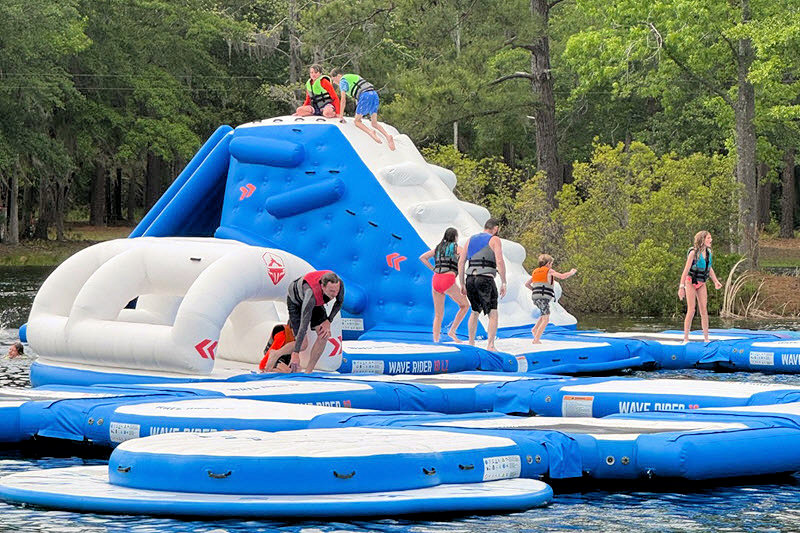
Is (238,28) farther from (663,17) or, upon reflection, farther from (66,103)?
(663,17)

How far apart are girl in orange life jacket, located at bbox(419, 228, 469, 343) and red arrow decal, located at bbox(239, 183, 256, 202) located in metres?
3.38

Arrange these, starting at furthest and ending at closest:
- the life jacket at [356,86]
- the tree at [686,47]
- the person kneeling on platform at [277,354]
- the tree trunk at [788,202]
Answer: the tree trunk at [788,202] → the tree at [686,47] → the life jacket at [356,86] → the person kneeling on platform at [277,354]

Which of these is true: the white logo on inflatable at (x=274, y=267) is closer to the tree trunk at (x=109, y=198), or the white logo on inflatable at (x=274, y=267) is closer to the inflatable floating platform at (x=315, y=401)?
the inflatable floating platform at (x=315, y=401)

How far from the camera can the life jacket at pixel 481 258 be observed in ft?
54.0

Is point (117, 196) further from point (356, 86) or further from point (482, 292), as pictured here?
point (482, 292)

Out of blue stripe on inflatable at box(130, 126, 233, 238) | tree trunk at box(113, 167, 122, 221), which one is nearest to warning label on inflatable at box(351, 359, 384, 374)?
blue stripe on inflatable at box(130, 126, 233, 238)

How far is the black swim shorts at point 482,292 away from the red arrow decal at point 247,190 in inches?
172

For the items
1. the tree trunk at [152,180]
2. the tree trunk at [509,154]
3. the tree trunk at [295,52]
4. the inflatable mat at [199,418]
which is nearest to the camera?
the inflatable mat at [199,418]

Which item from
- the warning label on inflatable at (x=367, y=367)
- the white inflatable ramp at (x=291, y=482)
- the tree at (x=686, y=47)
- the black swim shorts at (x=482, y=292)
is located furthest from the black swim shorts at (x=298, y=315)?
the tree at (x=686, y=47)

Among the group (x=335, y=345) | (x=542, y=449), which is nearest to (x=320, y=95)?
(x=335, y=345)

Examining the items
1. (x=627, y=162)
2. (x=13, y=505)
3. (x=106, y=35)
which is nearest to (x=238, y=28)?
(x=106, y=35)

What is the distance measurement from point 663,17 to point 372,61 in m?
12.9

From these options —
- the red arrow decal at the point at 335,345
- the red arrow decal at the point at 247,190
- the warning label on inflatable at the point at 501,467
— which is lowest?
the warning label on inflatable at the point at 501,467

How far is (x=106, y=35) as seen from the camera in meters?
49.4
